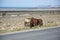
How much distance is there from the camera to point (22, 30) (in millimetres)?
2789

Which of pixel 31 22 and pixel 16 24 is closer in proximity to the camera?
pixel 16 24

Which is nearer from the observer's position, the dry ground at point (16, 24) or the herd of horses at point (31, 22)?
the dry ground at point (16, 24)

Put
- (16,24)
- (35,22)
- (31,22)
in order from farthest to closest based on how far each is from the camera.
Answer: (35,22) < (31,22) < (16,24)

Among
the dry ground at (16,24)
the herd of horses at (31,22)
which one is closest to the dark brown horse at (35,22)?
the herd of horses at (31,22)

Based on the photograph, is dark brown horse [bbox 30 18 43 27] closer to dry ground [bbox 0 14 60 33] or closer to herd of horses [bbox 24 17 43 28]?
herd of horses [bbox 24 17 43 28]

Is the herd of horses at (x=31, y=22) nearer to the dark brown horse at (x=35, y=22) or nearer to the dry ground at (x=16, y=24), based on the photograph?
the dark brown horse at (x=35, y=22)

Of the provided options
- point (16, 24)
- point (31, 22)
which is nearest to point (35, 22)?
point (31, 22)

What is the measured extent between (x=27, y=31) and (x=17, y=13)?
126 centimetres

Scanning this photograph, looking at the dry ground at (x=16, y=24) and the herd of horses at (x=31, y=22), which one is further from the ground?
the dry ground at (x=16, y=24)

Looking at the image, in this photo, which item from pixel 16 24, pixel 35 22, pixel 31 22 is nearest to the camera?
pixel 16 24

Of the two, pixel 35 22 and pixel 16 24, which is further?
pixel 35 22

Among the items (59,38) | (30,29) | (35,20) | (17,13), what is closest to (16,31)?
(30,29)

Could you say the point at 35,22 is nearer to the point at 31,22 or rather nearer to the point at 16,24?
the point at 31,22

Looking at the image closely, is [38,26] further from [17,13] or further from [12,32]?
[17,13]
